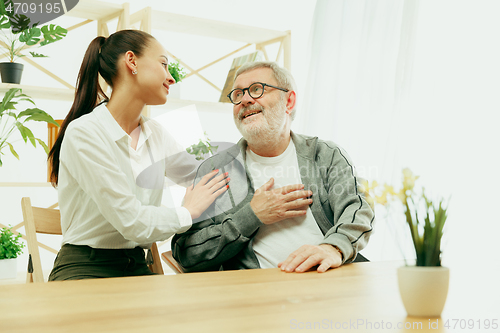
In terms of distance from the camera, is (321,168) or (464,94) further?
(464,94)

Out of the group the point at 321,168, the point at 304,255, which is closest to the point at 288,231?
the point at 321,168

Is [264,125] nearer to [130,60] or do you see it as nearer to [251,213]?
[251,213]

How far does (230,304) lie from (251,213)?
0.68 m

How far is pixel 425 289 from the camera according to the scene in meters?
0.68

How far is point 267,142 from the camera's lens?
1.73 m

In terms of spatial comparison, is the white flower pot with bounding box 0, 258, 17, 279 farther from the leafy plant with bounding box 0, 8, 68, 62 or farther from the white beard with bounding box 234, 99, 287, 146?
the white beard with bounding box 234, 99, 287, 146

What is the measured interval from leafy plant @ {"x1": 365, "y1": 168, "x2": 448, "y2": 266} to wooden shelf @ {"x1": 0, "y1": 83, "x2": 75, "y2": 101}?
6.96ft

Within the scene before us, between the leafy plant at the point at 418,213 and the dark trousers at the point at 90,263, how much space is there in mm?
1006

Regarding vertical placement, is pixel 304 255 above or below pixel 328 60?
below

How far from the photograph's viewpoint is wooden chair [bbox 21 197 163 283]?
140 centimetres

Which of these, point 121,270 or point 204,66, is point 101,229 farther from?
point 204,66

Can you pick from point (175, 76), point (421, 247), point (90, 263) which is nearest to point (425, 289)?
point (421, 247)

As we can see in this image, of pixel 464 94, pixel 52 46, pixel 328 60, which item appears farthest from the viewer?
pixel 328 60

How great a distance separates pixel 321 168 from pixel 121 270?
0.78 metres
